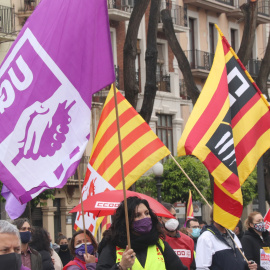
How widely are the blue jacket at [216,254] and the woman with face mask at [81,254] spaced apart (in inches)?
42.0

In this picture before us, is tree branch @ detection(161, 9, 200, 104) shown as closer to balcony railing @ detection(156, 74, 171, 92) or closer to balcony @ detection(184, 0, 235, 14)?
balcony railing @ detection(156, 74, 171, 92)

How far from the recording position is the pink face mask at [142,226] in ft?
23.3

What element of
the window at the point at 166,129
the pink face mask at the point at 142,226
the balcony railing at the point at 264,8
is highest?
the balcony railing at the point at 264,8

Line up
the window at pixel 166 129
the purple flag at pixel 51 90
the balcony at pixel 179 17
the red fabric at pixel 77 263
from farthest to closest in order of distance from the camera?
the window at pixel 166 129, the balcony at pixel 179 17, the red fabric at pixel 77 263, the purple flag at pixel 51 90

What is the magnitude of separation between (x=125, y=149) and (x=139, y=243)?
16.1 ft

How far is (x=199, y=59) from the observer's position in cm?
3941

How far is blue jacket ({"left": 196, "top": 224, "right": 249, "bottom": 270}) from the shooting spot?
371 inches

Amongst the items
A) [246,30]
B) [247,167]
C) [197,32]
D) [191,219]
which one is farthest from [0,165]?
[197,32]

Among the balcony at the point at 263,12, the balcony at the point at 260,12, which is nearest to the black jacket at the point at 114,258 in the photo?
the balcony at the point at 260,12

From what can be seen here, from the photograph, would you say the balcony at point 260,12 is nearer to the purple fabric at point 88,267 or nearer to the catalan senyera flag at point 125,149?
the catalan senyera flag at point 125,149

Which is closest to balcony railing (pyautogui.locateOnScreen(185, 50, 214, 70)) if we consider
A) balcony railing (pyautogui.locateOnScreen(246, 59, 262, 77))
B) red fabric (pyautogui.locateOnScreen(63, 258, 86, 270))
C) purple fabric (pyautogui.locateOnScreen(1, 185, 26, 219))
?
balcony railing (pyautogui.locateOnScreen(246, 59, 262, 77))

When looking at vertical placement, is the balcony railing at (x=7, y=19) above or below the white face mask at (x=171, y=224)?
above

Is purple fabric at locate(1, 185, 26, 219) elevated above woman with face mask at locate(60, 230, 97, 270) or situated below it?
above

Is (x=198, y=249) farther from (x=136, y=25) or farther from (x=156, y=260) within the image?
(x=136, y=25)
